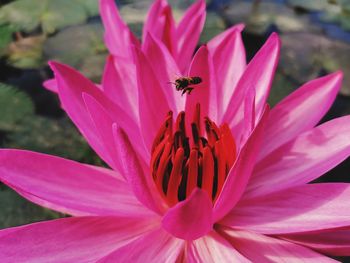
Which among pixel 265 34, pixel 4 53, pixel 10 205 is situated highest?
pixel 4 53

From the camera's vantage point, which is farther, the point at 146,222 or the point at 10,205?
the point at 10,205

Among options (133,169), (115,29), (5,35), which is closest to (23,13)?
(5,35)

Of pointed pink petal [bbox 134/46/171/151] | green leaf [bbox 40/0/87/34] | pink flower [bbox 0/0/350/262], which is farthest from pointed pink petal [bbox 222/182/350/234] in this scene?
green leaf [bbox 40/0/87/34]

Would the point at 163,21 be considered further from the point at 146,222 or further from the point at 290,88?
the point at 290,88

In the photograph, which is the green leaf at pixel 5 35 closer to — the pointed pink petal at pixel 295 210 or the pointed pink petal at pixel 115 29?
the pointed pink petal at pixel 115 29

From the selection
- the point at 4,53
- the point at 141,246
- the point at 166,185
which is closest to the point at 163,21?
the point at 166,185

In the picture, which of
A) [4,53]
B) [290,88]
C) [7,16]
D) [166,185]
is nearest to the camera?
[166,185]
